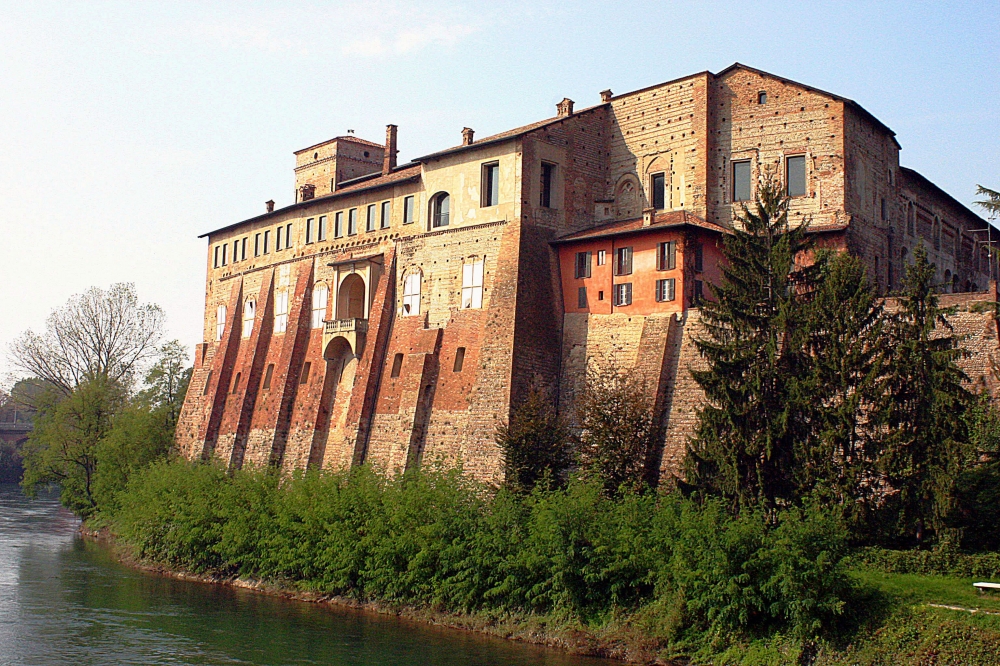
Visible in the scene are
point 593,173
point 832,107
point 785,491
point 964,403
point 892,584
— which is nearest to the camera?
point 892,584

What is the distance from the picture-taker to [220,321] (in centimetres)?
5103

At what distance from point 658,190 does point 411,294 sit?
31.4 ft

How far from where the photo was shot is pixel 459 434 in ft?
111

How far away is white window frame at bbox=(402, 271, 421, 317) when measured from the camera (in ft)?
125

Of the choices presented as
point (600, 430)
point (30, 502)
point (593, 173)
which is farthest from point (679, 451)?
point (30, 502)

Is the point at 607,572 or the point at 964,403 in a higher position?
the point at 964,403

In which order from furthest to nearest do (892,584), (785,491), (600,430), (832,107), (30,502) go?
(30,502), (832,107), (600,430), (785,491), (892,584)

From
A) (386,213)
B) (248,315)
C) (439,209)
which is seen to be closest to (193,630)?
(439,209)

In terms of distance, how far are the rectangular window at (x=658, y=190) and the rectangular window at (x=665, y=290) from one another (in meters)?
4.82

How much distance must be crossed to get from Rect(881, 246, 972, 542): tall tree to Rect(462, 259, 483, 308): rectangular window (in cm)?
1506

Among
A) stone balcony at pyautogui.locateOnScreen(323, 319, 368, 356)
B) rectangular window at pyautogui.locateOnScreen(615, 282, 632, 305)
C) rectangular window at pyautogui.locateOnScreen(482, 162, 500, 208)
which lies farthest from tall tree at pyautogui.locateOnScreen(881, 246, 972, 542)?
stone balcony at pyautogui.locateOnScreen(323, 319, 368, 356)

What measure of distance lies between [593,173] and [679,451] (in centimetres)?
1174

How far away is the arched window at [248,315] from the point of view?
4847 cm

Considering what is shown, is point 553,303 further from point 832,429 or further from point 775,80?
point 832,429
